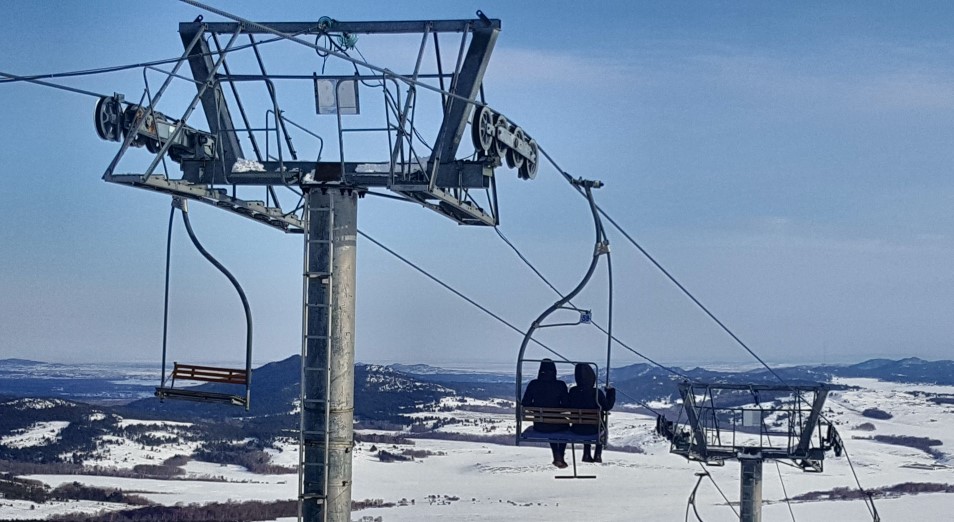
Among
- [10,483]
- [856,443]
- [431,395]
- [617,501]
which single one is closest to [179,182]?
[617,501]

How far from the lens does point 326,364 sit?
40.2 ft

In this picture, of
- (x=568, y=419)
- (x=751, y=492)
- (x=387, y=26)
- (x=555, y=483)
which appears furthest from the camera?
(x=555, y=483)

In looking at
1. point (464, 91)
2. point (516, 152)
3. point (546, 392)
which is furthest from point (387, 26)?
point (546, 392)

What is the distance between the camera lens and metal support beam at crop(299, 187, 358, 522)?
12289mm

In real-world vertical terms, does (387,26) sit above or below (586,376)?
above

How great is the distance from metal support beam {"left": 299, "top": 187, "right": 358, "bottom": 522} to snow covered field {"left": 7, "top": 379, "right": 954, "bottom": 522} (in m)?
34.8

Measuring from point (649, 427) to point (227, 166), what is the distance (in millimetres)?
90422

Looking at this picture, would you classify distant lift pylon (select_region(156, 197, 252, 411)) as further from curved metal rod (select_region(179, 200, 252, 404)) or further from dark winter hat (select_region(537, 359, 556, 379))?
dark winter hat (select_region(537, 359, 556, 379))

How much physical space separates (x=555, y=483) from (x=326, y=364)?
193ft

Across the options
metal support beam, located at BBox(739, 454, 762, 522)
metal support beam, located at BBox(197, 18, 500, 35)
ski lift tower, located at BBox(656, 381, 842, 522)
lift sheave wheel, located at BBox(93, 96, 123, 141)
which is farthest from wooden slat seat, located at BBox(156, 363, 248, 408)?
metal support beam, located at BBox(739, 454, 762, 522)

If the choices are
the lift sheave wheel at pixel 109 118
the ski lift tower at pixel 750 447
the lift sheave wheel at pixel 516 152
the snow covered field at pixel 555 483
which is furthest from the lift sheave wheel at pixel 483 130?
the snow covered field at pixel 555 483

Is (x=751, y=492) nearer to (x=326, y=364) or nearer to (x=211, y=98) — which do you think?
(x=326, y=364)

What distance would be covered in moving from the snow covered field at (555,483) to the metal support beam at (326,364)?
1370 inches

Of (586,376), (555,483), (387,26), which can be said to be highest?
(387,26)
